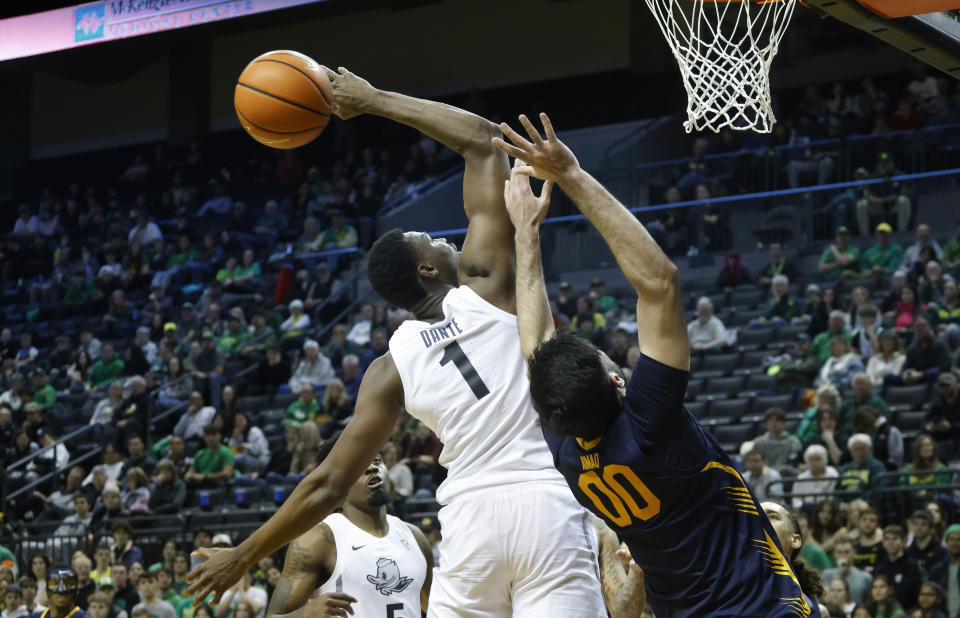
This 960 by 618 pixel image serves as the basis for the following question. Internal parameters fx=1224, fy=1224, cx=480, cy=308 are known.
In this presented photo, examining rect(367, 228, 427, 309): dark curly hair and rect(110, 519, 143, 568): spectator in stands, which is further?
rect(110, 519, 143, 568): spectator in stands

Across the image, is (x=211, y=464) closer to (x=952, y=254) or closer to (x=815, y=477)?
(x=815, y=477)

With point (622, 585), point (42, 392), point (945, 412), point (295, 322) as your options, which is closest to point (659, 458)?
point (622, 585)

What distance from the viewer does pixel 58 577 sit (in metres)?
7.71

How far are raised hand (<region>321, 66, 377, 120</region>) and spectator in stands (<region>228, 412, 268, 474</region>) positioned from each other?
9.20 meters

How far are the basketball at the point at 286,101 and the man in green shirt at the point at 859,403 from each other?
677 cm

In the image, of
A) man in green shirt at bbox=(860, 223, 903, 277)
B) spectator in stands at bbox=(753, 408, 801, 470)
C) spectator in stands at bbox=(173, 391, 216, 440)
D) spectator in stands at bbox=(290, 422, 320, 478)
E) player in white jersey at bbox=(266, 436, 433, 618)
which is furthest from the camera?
spectator in stands at bbox=(173, 391, 216, 440)

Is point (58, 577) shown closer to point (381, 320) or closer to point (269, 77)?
point (269, 77)

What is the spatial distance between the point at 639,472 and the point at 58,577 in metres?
5.73

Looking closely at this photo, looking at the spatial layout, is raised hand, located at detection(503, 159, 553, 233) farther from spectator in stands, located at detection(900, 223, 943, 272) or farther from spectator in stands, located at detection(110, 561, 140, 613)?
spectator in stands, located at detection(900, 223, 943, 272)

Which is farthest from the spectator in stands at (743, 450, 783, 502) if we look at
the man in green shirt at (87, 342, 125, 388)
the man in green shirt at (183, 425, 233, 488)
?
the man in green shirt at (87, 342, 125, 388)

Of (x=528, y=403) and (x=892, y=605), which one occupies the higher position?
(x=528, y=403)

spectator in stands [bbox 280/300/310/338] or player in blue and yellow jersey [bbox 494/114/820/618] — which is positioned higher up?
spectator in stands [bbox 280/300/310/338]

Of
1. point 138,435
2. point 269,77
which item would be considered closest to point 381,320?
point 138,435

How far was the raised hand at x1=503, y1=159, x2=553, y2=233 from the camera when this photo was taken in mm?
3742
